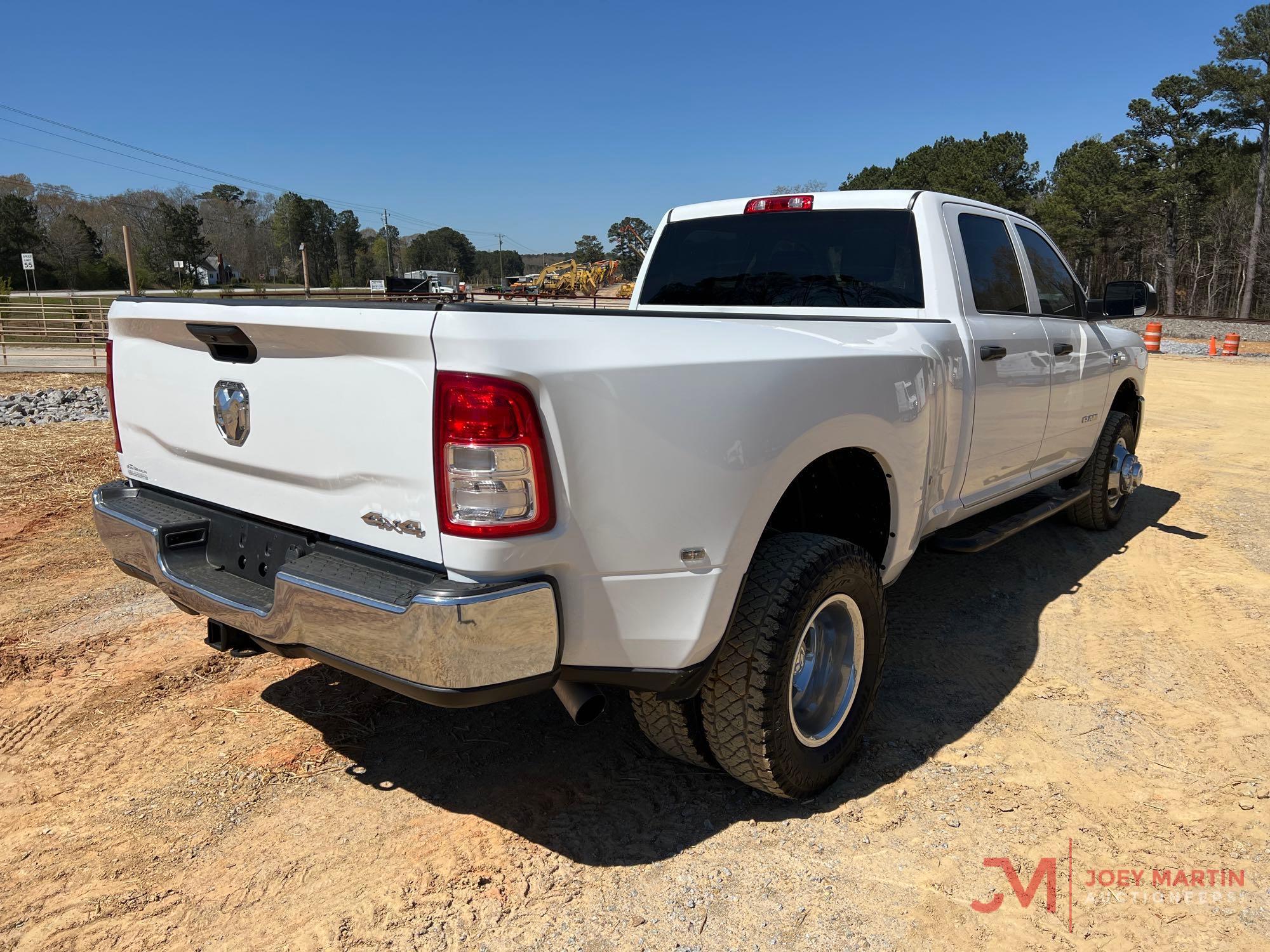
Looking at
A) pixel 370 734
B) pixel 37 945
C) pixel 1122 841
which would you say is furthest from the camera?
pixel 370 734

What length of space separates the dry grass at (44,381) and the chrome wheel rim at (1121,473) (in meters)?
16.0

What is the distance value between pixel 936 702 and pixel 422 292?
3095mm

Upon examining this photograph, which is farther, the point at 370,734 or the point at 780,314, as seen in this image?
the point at 780,314

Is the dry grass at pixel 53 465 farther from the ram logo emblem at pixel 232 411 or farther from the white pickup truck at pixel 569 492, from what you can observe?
the ram logo emblem at pixel 232 411

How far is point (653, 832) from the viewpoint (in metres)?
2.70

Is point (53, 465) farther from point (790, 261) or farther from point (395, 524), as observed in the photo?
point (395, 524)

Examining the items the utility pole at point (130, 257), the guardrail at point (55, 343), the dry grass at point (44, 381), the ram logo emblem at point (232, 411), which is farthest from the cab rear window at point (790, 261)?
the guardrail at point (55, 343)

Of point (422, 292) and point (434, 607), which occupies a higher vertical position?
point (422, 292)

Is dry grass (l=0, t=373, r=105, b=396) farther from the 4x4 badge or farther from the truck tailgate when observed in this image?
the 4x4 badge

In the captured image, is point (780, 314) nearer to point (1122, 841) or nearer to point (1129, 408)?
point (1122, 841)

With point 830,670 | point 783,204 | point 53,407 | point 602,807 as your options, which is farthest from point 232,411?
point 53,407

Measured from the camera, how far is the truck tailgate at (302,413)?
2.01 metres

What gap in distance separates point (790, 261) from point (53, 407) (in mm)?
11502

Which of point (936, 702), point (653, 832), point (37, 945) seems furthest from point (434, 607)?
point (936, 702)
